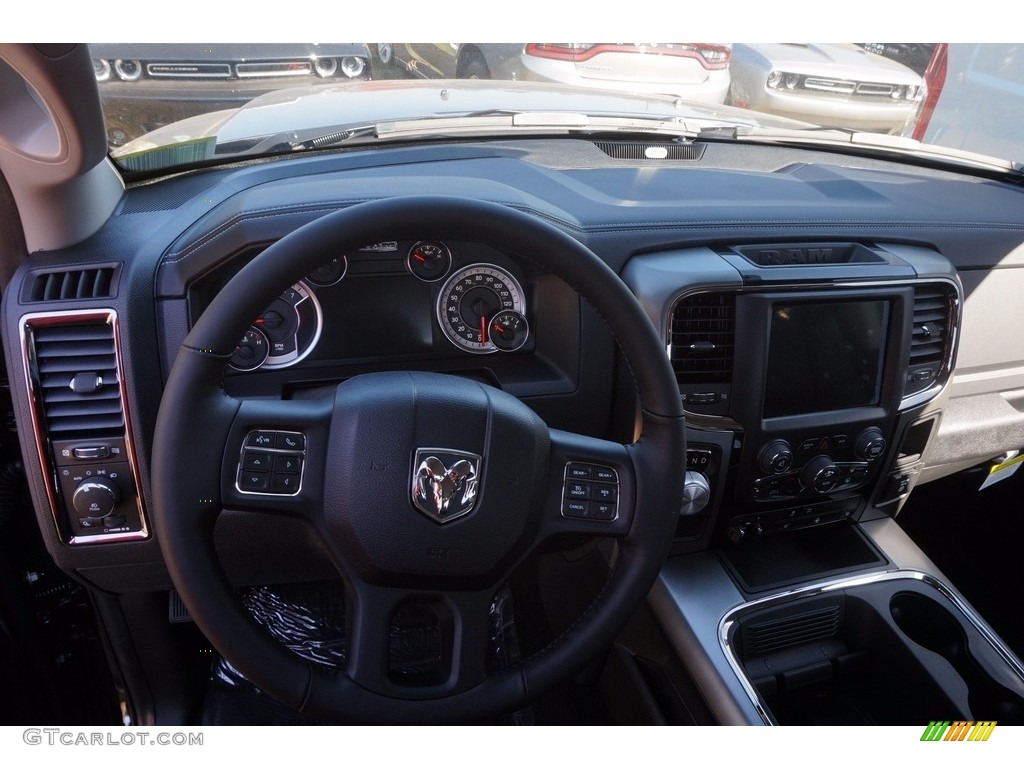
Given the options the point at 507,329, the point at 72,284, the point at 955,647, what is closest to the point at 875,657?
the point at 955,647

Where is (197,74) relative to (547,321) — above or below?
above

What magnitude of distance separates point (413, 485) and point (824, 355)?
3.49ft

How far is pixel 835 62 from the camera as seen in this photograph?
2273 millimetres

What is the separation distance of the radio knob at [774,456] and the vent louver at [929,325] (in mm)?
416

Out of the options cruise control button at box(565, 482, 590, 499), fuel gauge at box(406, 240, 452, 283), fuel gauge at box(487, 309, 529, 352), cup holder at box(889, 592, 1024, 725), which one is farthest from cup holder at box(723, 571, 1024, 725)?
fuel gauge at box(406, 240, 452, 283)

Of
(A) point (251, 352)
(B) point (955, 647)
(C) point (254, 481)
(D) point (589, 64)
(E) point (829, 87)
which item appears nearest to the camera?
(C) point (254, 481)

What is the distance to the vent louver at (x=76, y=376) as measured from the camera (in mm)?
1521

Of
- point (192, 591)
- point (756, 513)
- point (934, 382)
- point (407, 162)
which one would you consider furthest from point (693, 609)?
point (407, 162)

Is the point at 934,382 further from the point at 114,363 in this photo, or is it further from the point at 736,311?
the point at 114,363

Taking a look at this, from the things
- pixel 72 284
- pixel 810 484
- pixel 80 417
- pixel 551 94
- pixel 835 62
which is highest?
pixel 835 62

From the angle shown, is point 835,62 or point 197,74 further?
point 835,62

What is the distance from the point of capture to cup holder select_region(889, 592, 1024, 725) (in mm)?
1762

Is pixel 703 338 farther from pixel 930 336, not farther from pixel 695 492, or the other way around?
pixel 930 336

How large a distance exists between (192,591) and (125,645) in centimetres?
100
